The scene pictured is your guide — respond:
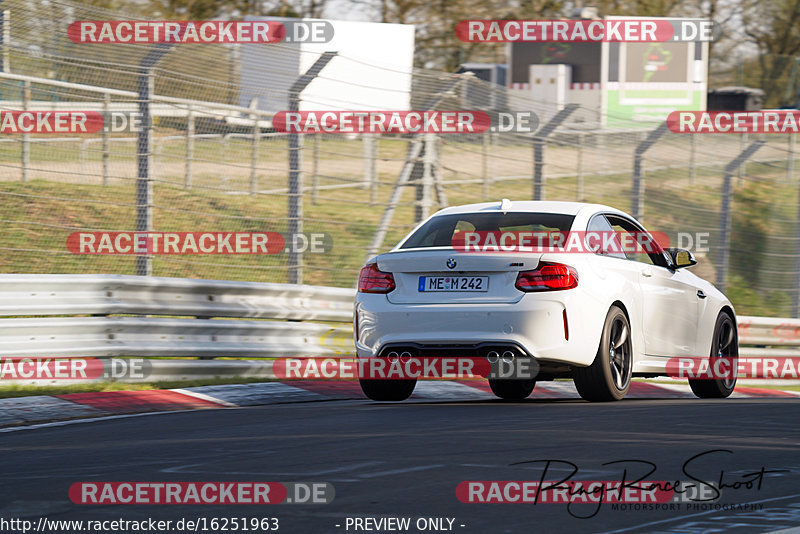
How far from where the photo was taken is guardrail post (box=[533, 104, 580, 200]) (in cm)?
1304

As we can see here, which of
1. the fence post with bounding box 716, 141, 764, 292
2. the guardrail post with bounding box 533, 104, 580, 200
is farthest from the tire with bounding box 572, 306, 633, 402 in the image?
the fence post with bounding box 716, 141, 764, 292

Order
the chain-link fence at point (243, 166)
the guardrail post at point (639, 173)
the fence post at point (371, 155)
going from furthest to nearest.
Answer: the guardrail post at point (639, 173)
the fence post at point (371, 155)
the chain-link fence at point (243, 166)

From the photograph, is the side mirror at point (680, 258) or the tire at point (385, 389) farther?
the side mirror at point (680, 258)

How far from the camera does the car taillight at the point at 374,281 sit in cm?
862

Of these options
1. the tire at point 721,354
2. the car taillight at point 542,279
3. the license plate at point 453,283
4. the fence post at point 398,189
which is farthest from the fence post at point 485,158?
the car taillight at point 542,279

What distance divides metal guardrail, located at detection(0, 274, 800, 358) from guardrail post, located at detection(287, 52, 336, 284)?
376 mm

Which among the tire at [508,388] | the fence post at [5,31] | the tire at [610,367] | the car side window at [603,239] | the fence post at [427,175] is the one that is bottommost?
the tire at [508,388]

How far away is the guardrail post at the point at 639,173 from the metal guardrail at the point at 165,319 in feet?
12.9

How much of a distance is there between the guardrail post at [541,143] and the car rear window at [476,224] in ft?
12.7

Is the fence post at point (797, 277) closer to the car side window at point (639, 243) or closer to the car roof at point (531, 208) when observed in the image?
the car side window at point (639, 243)

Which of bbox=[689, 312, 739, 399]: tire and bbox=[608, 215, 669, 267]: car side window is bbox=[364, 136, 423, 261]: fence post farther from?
bbox=[689, 312, 739, 399]: tire

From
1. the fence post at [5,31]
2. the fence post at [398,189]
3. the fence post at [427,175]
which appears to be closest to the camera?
the fence post at [5,31]

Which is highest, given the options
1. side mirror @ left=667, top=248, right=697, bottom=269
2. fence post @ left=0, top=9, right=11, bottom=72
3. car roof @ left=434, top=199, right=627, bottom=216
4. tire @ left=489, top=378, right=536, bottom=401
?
fence post @ left=0, top=9, right=11, bottom=72

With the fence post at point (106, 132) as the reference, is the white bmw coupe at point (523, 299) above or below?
below
